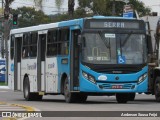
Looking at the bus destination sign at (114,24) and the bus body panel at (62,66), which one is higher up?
the bus destination sign at (114,24)

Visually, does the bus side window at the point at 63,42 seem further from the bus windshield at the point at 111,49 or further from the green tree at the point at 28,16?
the green tree at the point at 28,16

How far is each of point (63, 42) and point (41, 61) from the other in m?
2.73

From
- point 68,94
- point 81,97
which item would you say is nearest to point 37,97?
point 81,97

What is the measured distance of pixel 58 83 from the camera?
81.2 feet

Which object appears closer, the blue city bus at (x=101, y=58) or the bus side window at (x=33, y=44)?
the blue city bus at (x=101, y=58)

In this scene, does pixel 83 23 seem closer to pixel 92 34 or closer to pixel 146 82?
pixel 92 34

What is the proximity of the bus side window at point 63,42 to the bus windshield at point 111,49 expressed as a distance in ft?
4.07

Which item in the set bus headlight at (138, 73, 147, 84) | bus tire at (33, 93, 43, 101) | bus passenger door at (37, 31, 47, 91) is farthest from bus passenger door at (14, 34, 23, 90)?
bus headlight at (138, 73, 147, 84)

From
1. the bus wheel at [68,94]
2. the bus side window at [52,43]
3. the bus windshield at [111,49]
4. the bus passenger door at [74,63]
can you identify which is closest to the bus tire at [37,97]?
the bus side window at [52,43]

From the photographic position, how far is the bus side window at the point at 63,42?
78.8 ft

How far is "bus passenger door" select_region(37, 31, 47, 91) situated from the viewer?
26.5 meters

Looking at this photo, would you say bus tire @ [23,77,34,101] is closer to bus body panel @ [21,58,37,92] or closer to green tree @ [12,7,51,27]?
bus body panel @ [21,58,37,92]

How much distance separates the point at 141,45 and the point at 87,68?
2302mm

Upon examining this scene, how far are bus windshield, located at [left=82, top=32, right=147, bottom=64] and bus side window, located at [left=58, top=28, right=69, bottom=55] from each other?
4.07ft
